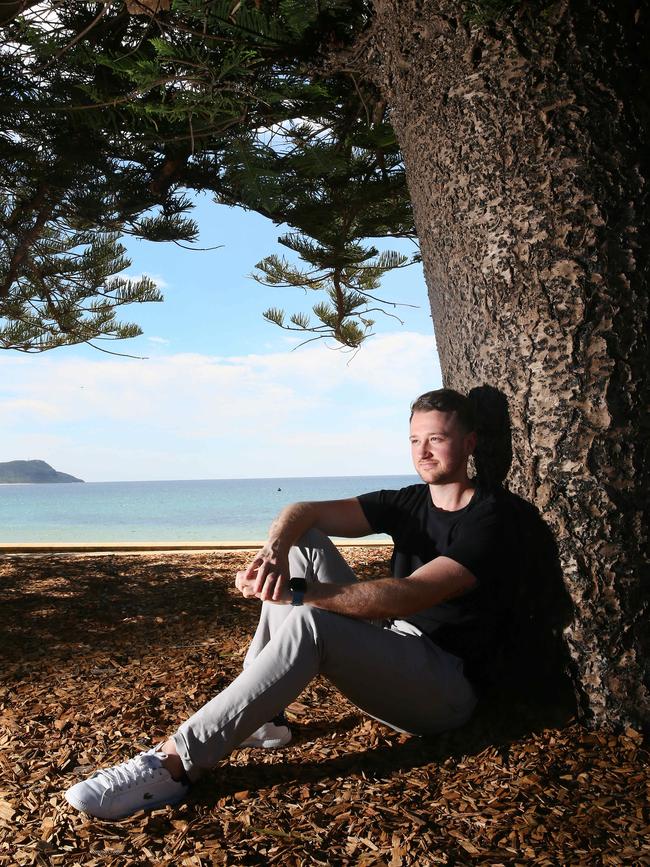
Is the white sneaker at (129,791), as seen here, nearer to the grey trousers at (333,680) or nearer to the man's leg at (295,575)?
the grey trousers at (333,680)

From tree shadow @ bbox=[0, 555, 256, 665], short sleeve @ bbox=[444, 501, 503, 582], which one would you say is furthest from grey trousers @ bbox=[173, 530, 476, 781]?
tree shadow @ bbox=[0, 555, 256, 665]

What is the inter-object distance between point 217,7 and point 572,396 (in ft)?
6.71

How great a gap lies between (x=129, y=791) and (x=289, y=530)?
30.7 inches

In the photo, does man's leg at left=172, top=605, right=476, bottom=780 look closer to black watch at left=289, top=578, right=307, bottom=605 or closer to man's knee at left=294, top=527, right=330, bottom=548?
black watch at left=289, top=578, right=307, bottom=605

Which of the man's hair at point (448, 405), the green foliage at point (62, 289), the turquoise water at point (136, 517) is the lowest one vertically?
the turquoise water at point (136, 517)

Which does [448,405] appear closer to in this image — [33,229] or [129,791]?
[129,791]

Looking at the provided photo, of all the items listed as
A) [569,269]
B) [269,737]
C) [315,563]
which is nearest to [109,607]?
[269,737]

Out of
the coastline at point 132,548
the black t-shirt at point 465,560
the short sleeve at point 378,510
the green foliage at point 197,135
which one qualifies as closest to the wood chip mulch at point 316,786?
the black t-shirt at point 465,560

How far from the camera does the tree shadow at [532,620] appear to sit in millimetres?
2115

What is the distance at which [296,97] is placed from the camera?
3500mm

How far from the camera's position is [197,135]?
347 cm

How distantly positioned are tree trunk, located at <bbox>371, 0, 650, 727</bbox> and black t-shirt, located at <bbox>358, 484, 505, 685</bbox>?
24 centimetres

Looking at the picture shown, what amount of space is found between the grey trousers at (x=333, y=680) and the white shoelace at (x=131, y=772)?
0.26 feet

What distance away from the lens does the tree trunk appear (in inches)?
81.7
